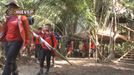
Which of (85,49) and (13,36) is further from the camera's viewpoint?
(85,49)

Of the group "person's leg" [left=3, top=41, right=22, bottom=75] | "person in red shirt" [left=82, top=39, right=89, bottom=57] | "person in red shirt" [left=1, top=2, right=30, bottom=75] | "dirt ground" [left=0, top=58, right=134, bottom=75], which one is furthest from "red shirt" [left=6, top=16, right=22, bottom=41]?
"person in red shirt" [left=82, top=39, right=89, bottom=57]

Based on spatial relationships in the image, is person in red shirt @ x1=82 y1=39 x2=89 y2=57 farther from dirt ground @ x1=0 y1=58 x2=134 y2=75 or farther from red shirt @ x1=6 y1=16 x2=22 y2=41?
red shirt @ x1=6 y1=16 x2=22 y2=41

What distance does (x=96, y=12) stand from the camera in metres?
19.0

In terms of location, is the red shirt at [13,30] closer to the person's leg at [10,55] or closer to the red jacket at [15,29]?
the red jacket at [15,29]

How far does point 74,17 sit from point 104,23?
1.93 m

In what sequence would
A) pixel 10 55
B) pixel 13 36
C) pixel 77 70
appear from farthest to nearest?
1. pixel 77 70
2. pixel 13 36
3. pixel 10 55

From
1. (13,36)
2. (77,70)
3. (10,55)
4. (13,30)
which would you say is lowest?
(77,70)

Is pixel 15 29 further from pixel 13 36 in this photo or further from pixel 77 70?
pixel 77 70

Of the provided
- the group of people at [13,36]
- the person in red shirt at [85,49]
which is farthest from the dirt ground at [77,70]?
the person in red shirt at [85,49]

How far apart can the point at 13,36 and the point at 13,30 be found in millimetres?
127

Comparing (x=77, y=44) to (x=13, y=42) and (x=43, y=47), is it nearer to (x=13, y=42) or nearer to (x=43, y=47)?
(x=43, y=47)

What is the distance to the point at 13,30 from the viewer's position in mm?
7855

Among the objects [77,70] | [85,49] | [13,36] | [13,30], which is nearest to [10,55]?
[13,36]

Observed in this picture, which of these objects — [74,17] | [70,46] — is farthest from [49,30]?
[70,46]
